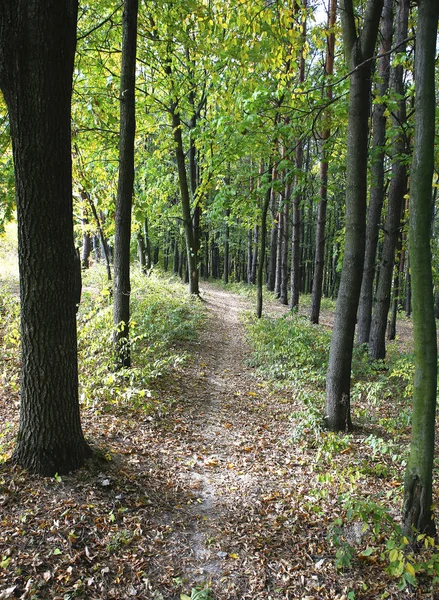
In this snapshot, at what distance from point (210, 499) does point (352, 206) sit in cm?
420

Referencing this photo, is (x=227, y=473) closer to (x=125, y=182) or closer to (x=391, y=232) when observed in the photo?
(x=125, y=182)

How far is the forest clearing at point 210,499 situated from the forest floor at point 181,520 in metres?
0.01

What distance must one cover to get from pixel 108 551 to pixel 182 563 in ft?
2.10

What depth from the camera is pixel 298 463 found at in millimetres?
4836

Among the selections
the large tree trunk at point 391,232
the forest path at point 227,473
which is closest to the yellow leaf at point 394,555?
the forest path at point 227,473

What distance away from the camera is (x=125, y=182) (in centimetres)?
661

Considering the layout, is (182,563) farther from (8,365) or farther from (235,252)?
(235,252)

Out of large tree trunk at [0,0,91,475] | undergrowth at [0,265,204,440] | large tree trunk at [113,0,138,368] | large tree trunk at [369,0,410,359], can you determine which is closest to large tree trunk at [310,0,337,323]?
large tree trunk at [369,0,410,359]

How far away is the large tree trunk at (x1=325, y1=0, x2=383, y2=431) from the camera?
4902 millimetres

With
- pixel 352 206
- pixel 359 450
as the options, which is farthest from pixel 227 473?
pixel 352 206

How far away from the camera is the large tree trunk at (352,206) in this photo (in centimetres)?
490

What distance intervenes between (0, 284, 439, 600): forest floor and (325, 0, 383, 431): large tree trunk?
74cm

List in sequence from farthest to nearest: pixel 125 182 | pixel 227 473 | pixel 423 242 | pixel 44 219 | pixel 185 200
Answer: pixel 185 200, pixel 125 182, pixel 227 473, pixel 44 219, pixel 423 242

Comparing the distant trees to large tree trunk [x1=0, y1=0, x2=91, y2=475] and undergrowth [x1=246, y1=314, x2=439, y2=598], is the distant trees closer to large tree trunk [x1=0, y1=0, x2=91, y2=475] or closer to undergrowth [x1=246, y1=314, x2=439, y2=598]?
large tree trunk [x1=0, y1=0, x2=91, y2=475]
